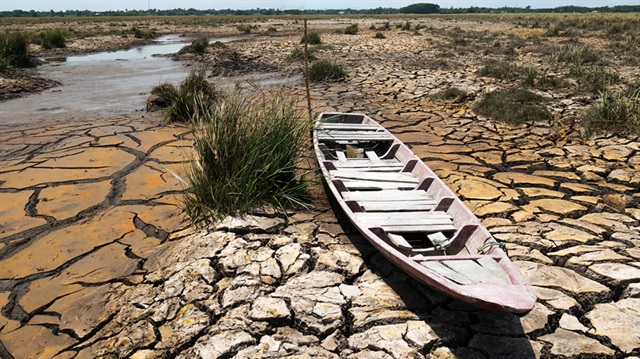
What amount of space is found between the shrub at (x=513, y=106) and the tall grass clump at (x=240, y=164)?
429cm

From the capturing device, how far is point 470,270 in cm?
259

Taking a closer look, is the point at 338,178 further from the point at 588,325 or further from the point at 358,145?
the point at 588,325

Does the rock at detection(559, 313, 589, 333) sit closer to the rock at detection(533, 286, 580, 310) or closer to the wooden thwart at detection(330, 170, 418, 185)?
the rock at detection(533, 286, 580, 310)

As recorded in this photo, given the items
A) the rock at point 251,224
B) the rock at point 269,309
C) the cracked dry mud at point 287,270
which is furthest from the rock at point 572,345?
the rock at point 251,224

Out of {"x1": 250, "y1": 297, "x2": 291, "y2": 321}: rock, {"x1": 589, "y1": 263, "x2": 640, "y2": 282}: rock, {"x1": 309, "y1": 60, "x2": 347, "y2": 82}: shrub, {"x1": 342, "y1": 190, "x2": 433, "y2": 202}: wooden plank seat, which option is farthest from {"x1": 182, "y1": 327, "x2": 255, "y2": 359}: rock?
{"x1": 309, "y1": 60, "x2": 347, "y2": 82}: shrub

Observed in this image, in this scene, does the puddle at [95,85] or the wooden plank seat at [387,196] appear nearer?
the wooden plank seat at [387,196]

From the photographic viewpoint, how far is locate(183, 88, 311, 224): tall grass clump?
3.91 metres

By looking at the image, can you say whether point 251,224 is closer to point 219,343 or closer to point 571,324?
point 219,343

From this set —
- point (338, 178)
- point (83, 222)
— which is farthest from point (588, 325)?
point (83, 222)

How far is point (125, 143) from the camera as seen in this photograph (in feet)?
19.9

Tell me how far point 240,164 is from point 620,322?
2991 mm

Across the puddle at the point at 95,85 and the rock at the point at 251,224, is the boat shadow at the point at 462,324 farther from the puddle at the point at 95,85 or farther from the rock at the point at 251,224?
the puddle at the point at 95,85

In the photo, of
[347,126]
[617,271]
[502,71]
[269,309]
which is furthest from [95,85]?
[617,271]

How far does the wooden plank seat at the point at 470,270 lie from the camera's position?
2465mm
